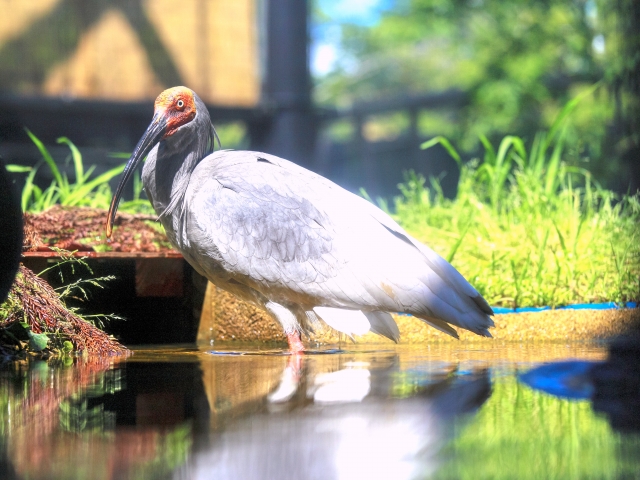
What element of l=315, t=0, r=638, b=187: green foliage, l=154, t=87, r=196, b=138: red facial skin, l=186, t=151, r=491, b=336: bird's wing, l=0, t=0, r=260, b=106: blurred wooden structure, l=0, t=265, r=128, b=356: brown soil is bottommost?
l=0, t=265, r=128, b=356: brown soil

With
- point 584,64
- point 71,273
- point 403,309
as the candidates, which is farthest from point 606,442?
point 584,64

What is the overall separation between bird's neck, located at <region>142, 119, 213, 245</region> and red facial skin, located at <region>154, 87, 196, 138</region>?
70mm

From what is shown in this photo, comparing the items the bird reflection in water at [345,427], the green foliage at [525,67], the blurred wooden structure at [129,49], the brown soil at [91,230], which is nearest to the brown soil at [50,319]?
the brown soil at [91,230]

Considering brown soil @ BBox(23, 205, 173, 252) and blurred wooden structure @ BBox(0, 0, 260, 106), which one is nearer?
brown soil @ BBox(23, 205, 173, 252)

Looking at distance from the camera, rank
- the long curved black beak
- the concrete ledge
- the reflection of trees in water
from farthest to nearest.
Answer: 1. the concrete ledge
2. the long curved black beak
3. the reflection of trees in water

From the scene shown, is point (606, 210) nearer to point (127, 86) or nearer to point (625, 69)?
point (625, 69)

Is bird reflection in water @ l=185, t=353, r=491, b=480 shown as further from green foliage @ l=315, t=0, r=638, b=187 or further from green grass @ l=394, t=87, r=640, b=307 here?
green foliage @ l=315, t=0, r=638, b=187

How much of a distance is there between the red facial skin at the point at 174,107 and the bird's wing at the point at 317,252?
55 centimetres

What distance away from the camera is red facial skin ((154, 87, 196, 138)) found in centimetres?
461

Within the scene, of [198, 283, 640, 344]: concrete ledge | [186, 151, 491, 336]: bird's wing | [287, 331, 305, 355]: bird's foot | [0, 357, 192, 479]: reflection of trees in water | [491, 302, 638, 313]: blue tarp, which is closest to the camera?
[0, 357, 192, 479]: reflection of trees in water

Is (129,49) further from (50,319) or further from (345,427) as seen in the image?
(345,427)

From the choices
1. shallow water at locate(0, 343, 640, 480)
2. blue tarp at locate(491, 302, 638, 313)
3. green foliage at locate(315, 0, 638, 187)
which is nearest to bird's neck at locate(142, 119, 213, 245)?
shallow water at locate(0, 343, 640, 480)

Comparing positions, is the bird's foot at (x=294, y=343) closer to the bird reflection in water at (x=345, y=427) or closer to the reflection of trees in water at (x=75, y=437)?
the bird reflection in water at (x=345, y=427)

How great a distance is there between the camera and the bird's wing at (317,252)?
4.07 m
